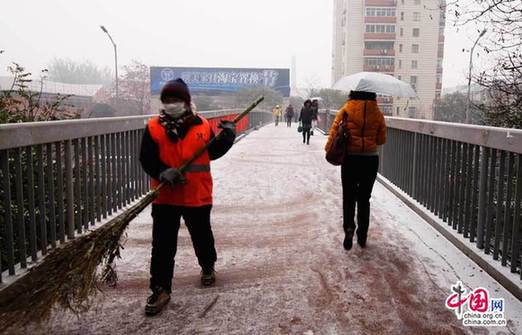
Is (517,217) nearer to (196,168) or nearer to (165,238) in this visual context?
(196,168)

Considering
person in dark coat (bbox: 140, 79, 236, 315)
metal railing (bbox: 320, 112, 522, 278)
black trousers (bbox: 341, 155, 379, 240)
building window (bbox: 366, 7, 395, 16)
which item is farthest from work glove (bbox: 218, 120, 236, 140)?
building window (bbox: 366, 7, 395, 16)

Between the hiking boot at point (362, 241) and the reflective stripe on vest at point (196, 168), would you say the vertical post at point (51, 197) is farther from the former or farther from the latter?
the hiking boot at point (362, 241)

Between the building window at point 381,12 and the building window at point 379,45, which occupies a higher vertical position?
the building window at point 381,12

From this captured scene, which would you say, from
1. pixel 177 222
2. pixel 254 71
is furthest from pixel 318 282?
pixel 254 71

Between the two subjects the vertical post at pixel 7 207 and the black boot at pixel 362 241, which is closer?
the vertical post at pixel 7 207

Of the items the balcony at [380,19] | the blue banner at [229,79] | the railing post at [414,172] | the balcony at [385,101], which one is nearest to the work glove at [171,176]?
the railing post at [414,172]

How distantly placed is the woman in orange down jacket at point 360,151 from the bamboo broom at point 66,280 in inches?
74.4

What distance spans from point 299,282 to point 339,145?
4.79 ft

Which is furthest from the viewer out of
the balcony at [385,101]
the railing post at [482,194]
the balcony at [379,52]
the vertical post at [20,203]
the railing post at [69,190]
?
the balcony at [379,52]

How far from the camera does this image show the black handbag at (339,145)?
16.1 feet

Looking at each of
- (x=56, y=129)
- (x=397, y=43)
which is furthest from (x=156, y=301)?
(x=397, y=43)

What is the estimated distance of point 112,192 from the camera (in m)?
6.23

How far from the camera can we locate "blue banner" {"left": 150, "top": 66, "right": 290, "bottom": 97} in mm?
81500

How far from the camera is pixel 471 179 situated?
5000mm
